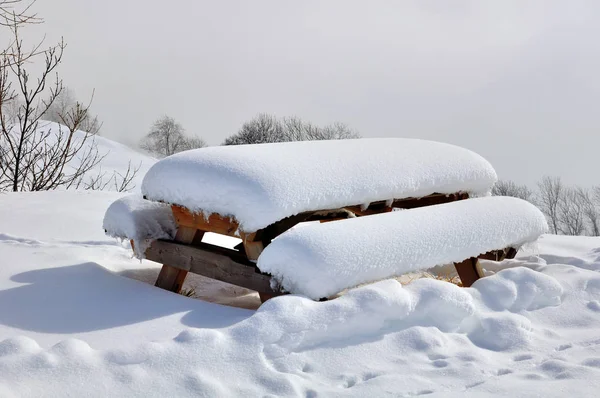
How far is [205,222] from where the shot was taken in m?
3.56

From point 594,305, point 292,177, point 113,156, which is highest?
point 292,177

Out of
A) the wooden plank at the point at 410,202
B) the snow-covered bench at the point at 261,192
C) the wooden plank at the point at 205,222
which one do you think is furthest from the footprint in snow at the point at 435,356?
the wooden plank at the point at 410,202

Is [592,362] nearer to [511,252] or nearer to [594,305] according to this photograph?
[594,305]

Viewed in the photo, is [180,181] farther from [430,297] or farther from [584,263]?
[584,263]

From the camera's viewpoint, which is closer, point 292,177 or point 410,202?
point 292,177

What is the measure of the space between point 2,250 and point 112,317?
1285mm

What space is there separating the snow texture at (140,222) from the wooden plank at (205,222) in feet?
0.52

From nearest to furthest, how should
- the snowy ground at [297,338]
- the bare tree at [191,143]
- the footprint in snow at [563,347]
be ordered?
the snowy ground at [297,338], the footprint in snow at [563,347], the bare tree at [191,143]

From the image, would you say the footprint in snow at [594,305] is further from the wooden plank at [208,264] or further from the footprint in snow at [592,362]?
the wooden plank at [208,264]

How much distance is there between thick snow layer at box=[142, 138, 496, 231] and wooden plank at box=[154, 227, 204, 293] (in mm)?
266

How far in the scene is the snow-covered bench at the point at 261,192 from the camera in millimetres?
3248

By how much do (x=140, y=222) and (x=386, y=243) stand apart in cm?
140

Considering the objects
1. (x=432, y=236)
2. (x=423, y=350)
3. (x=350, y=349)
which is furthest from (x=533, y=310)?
(x=350, y=349)

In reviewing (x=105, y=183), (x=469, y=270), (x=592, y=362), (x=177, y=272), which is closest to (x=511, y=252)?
(x=469, y=270)
